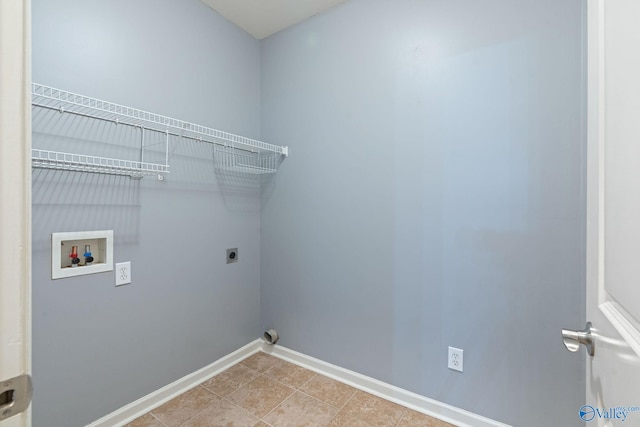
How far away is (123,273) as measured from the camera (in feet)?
4.94

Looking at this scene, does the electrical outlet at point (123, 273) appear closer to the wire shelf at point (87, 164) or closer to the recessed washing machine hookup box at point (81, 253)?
the recessed washing machine hookup box at point (81, 253)

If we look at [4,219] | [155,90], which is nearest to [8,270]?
[4,219]

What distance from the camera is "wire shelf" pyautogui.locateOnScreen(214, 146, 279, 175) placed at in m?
2.01

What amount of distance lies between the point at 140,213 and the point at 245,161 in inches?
33.4

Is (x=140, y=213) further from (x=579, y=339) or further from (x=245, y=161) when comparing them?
(x=579, y=339)

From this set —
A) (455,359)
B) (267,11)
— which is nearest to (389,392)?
(455,359)

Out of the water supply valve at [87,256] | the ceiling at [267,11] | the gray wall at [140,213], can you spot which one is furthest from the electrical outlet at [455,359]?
the ceiling at [267,11]

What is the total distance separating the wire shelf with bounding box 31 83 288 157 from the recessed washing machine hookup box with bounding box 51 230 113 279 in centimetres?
57

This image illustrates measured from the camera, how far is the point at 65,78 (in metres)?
1.29

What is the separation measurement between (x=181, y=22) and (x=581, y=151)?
2309mm

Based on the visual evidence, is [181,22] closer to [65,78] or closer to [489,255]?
[65,78]

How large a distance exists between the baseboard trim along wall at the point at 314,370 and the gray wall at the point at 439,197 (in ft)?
0.18

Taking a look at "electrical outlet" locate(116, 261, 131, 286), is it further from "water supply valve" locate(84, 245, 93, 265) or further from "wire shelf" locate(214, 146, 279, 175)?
"wire shelf" locate(214, 146, 279, 175)

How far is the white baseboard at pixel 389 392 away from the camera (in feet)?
4.87
